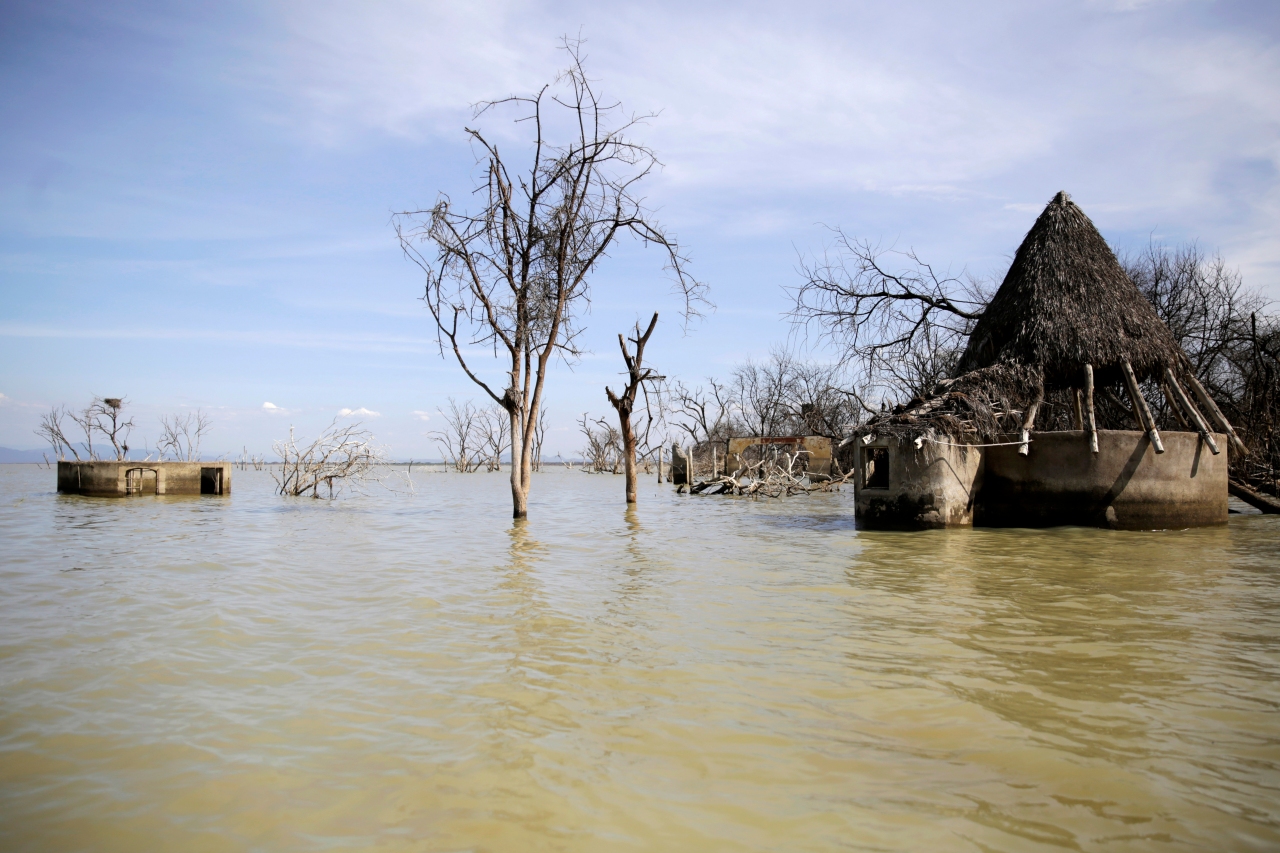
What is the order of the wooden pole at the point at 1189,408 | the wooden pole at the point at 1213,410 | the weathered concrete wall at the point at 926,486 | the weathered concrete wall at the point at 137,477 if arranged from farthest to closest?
the weathered concrete wall at the point at 137,477 < the wooden pole at the point at 1213,410 < the wooden pole at the point at 1189,408 < the weathered concrete wall at the point at 926,486

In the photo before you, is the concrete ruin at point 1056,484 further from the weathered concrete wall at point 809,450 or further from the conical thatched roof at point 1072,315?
the weathered concrete wall at point 809,450

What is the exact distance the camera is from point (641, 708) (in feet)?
13.1

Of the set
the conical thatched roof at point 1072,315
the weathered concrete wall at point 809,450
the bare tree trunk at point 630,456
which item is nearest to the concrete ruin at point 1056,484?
the conical thatched roof at point 1072,315

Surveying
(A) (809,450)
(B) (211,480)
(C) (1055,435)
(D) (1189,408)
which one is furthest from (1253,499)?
(B) (211,480)

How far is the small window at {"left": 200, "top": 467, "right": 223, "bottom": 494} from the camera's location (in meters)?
22.7

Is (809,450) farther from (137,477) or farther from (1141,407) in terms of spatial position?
(137,477)

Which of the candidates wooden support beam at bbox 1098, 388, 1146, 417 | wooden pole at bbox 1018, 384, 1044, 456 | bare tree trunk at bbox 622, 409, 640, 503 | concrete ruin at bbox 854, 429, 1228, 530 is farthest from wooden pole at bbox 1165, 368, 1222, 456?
bare tree trunk at bbox 622, 409, 640, 503

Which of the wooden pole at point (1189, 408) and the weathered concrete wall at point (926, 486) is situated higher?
the wooden pole at point (1189, 408)

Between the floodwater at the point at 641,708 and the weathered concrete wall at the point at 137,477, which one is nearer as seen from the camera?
the floodwater at the point at 641,708

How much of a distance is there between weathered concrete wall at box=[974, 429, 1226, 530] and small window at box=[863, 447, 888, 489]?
6.28ft

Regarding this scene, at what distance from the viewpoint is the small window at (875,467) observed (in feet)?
43.9

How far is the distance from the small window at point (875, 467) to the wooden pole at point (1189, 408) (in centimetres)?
497

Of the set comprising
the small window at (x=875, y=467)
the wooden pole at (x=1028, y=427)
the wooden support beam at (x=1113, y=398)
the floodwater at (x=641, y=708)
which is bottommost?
the floodwater at (x=641, y=708)

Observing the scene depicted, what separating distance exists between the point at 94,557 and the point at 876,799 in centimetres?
986
